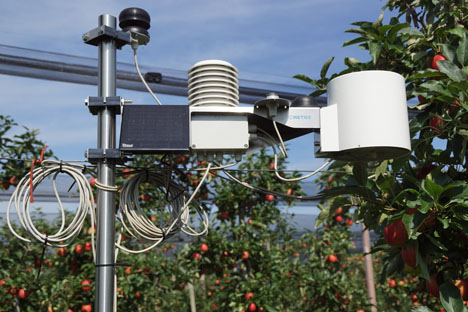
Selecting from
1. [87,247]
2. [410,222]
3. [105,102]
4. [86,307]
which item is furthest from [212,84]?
[86,307]

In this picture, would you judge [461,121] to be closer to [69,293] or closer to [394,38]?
[394,38]

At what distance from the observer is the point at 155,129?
160cm

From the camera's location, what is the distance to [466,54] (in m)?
2.00

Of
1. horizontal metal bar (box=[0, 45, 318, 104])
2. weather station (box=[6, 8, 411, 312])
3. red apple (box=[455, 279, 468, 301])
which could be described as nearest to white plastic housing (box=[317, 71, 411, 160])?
weather station (box=[6, 8, 411, 312])

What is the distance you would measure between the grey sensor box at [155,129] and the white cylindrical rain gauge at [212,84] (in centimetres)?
8

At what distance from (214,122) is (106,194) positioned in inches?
15.6

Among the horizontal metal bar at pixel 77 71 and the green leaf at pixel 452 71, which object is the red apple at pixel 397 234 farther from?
the horizontal metal bar at pixel 77 71

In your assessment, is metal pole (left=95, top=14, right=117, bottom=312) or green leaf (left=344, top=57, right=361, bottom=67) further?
green leaf (left=344, top=57, right=361, bottom=67)

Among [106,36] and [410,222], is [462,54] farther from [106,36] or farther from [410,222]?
[106,36]

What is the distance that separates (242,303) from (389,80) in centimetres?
352

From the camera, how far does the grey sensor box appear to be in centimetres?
158

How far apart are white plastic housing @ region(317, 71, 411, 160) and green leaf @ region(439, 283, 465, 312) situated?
67cm

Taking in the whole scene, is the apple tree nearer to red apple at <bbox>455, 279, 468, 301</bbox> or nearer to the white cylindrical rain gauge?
red apple at <bbox>455, 279, 468, 301</bbox>

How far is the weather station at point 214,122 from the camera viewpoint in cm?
156
